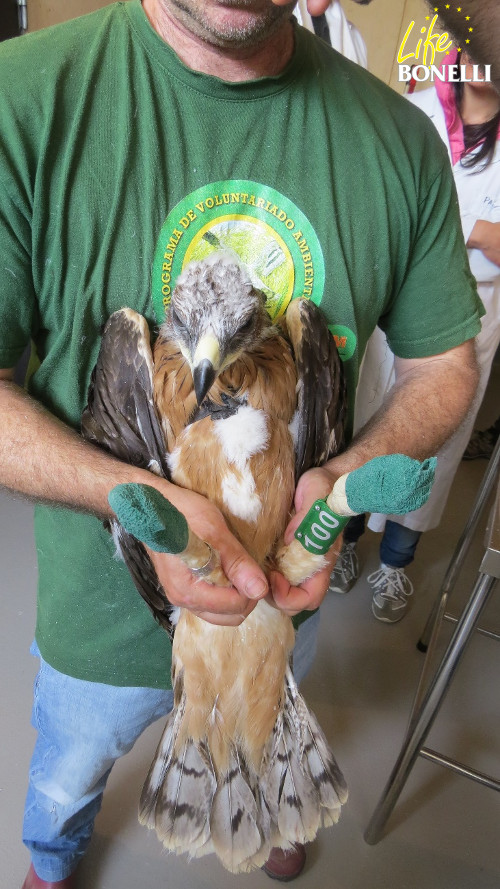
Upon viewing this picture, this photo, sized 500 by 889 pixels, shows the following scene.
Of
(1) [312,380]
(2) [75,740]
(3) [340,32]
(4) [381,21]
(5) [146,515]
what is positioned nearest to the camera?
(5) [146,515]

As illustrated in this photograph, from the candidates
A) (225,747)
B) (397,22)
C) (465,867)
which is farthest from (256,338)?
(397,22)

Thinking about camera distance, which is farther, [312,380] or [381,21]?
[381,21]

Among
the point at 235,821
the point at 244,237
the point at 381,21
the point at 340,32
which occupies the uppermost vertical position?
the point at 381,21

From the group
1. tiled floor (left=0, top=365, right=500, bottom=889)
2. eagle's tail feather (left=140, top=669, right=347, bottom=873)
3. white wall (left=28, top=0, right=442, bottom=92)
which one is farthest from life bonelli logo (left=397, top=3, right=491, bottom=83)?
tiled floor (left=0, top=365, right=500, bottom=889)

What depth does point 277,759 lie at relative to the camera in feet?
3.77

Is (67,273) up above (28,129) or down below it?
below

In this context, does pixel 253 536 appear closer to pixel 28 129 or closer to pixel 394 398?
pixel 394 398

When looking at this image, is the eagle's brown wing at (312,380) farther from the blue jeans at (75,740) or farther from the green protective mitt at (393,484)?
the blue jeans at (75,740)

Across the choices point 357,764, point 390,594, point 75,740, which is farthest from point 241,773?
point 390,594

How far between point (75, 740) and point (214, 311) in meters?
1.07

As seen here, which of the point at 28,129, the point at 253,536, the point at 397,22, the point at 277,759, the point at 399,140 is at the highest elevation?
the point at 397,22

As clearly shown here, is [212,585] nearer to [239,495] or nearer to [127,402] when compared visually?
[239,495]

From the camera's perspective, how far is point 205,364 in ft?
2.72

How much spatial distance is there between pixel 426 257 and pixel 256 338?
18.2 inches
